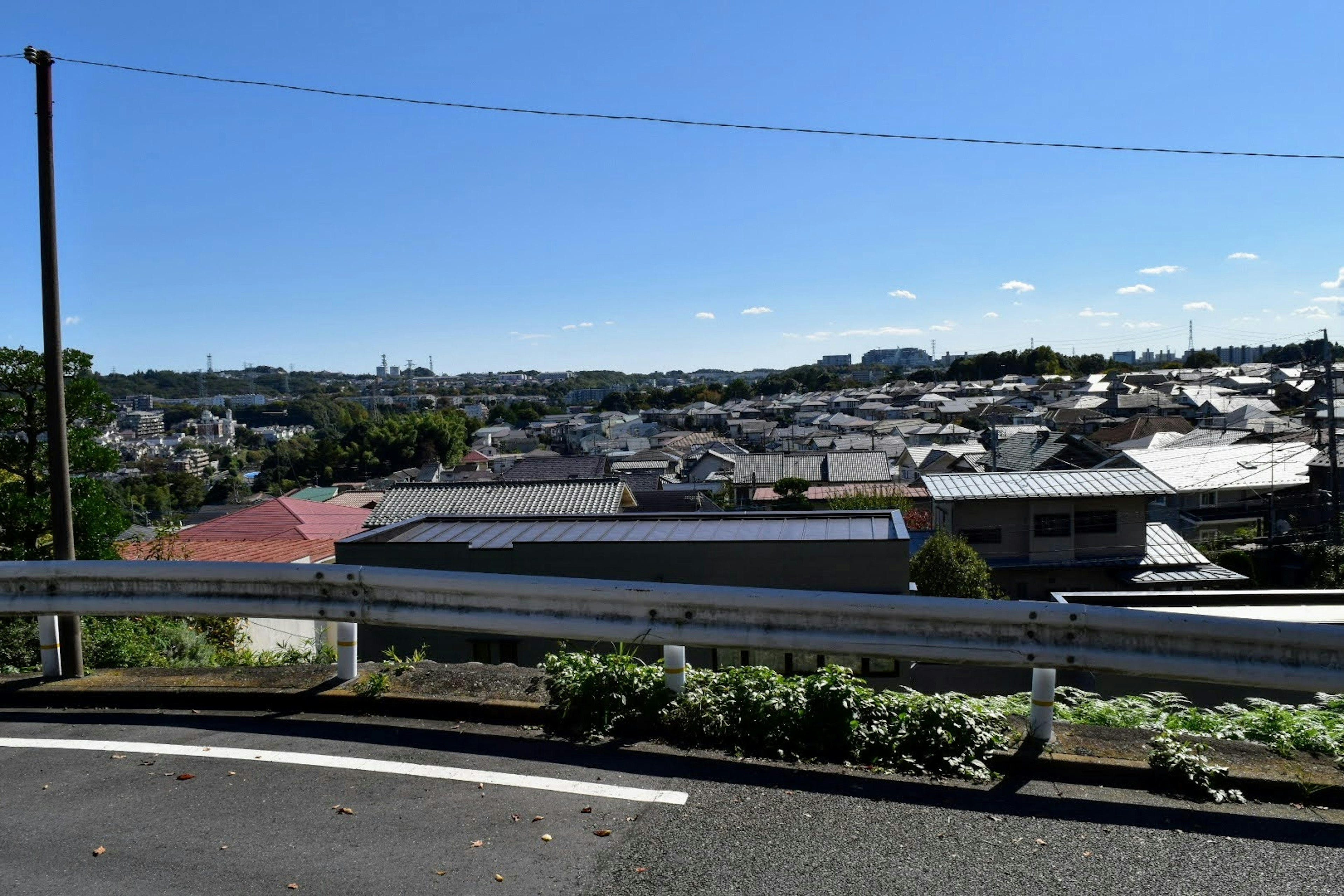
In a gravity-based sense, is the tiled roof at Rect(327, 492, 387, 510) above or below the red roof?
below

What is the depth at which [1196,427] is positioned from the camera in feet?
193

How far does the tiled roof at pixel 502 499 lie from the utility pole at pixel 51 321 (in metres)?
18.5

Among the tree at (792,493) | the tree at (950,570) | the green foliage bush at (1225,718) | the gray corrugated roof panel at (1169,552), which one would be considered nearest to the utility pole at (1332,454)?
the gray corrugated roof panel at (1169,552)

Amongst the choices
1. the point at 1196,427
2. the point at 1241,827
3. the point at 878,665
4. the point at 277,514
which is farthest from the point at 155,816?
the point at 1196,427

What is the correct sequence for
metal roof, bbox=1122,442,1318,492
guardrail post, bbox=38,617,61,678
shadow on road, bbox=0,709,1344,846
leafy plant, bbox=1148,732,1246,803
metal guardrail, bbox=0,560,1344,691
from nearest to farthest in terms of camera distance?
1. shadow on road, bbox=0,709,1344,846
2. leafy plant, bbox=1148,732,1246,803
3. metal guardrail, bbox=0,560,1344,691
4. guardrail post, bbox=38,617,61,678
5. metal roof, bbox=1122,442,1318,492

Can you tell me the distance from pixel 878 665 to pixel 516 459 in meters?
65.6

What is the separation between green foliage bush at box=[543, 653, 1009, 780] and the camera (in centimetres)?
390

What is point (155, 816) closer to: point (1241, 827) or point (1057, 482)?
point (1241, 827)

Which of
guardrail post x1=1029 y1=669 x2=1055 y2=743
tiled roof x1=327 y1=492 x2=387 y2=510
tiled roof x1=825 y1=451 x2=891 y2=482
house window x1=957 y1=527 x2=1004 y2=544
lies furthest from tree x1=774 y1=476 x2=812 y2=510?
guardrail post x1=1029 y1=669 x2=1055 y2=743

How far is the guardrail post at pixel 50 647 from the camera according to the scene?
5117 mm

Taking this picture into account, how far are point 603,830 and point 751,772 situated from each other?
2.45 feet

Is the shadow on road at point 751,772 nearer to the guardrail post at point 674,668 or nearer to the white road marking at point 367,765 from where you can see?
the white road marking at point 367,765

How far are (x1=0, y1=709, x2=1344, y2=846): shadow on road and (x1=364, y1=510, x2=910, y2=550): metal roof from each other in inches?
282

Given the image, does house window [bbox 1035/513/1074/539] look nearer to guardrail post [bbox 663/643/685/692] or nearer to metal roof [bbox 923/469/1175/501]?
metal roof [bbox 923/469/1175/501]
